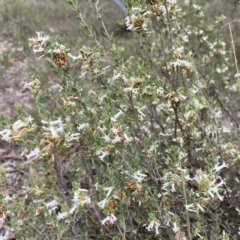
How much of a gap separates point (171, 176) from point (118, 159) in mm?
339

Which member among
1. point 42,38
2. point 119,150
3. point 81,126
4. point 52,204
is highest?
point 42,38

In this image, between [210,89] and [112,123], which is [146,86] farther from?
[210,89]

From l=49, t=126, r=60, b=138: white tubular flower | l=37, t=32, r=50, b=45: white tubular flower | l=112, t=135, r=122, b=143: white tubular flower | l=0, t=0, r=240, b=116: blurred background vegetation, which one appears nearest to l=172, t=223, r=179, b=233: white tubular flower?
l=112, t=135, r=122, b=143: white tubular flower

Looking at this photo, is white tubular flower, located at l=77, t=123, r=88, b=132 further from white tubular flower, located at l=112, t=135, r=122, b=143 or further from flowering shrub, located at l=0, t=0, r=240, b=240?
white tubular flower, located at l=112, t=135, r=122, b=143

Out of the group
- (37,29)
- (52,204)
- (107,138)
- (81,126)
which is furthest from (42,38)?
(37,29)

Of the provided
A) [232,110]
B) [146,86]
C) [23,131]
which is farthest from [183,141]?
[232,110]

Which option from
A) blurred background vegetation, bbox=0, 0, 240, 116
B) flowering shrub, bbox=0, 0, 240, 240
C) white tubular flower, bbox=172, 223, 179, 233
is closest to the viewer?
flowering shrub, bbox=0, 0, 240, 240

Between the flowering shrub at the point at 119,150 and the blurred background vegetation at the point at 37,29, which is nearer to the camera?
the flowering shrub at the point at 119,150

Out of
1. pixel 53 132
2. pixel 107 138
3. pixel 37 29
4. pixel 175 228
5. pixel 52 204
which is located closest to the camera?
pixel 53 132

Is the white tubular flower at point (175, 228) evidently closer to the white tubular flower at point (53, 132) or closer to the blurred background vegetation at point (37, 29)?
the white tubular flower at point (53, 132)

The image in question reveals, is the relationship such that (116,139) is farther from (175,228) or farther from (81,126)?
(175,228)

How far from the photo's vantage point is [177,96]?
6.63 feet

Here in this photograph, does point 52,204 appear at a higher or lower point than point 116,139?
lower

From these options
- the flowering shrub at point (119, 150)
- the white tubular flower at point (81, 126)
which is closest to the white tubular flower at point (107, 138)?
the flowering shrub at point (119, 150)
